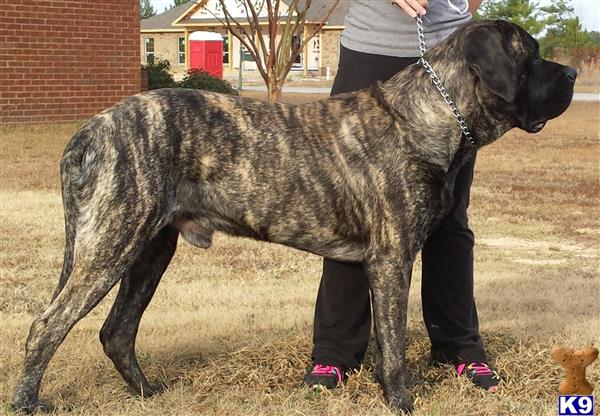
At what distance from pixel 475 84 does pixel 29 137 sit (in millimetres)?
11842

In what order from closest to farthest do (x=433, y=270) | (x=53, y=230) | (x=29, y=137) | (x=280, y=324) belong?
(x=433, y=270)
(x=280, y=324)
(x=53, y=230)
(x=29, y=137)

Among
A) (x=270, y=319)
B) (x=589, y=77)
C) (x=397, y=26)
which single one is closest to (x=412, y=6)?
(x=397, y=26)

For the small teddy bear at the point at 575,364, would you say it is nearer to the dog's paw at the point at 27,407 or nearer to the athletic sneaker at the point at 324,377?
the athletic sneaker at the point at 324,377

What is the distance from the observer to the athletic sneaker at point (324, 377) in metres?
4.88

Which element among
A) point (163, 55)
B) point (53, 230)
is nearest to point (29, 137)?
point (53, 230)

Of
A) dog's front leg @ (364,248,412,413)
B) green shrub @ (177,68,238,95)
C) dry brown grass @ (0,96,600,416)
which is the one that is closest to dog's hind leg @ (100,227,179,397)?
dry brown grass @ (0,96,600,416)

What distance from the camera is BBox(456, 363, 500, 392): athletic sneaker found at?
492cm

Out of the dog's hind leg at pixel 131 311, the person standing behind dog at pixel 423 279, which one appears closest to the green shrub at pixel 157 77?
the person standing behind dog at pixel 423 279

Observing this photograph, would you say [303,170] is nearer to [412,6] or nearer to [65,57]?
[412,6]

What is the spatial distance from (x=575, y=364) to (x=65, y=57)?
1393cm

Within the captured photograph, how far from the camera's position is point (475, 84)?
14.2 feet

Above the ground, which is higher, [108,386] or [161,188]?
[161,188]

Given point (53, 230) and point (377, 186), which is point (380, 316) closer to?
point (377, 186)

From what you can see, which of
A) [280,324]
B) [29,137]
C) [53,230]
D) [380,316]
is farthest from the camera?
[29,137]
